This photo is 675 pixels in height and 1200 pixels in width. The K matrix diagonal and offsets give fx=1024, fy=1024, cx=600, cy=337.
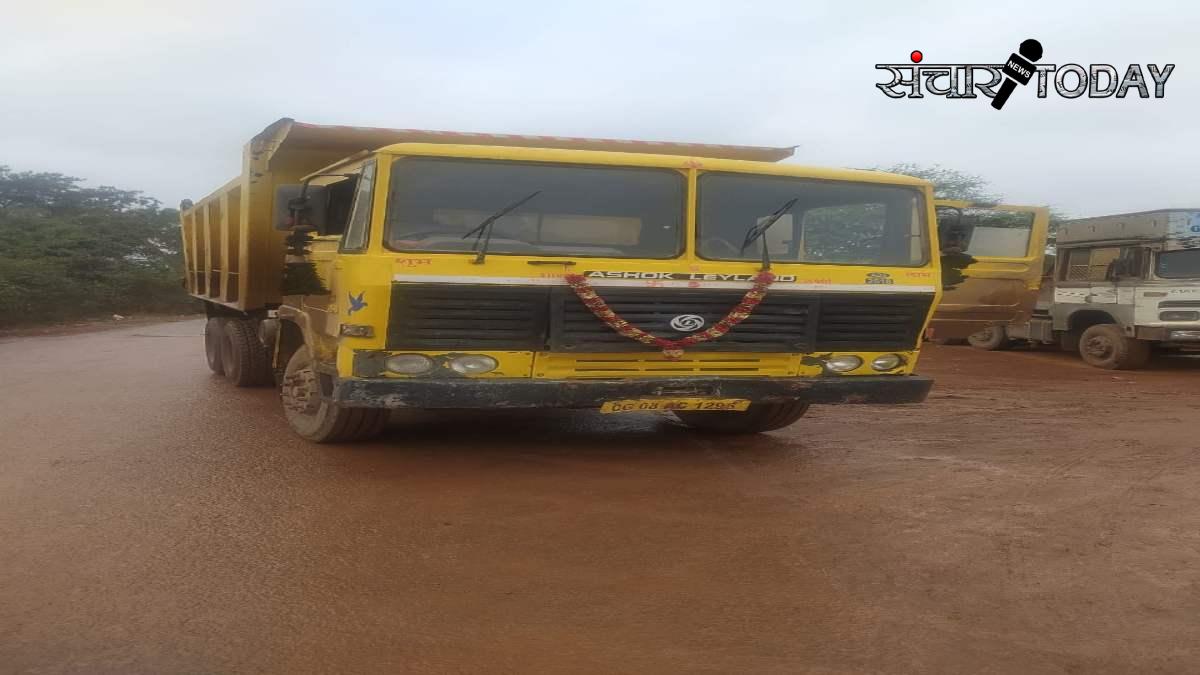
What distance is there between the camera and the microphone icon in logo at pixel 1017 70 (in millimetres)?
13500

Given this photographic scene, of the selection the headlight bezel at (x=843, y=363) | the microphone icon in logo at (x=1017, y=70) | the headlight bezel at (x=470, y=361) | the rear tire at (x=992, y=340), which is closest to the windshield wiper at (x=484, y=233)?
the headlight bezel at (x=470, y=361)

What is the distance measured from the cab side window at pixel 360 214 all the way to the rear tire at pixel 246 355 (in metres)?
4.43

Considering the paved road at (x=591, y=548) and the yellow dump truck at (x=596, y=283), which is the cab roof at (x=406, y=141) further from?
the paved road at (x=591, y=548)

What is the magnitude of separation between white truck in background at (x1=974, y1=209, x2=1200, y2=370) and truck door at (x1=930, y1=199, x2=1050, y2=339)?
112 cm

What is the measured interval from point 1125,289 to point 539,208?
1075 centimetres

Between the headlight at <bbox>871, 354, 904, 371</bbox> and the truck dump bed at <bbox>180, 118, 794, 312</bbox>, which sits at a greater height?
the truck dump bed at <bbox>180, 118, 794, 312</bbox>

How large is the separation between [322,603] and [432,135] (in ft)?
13.7

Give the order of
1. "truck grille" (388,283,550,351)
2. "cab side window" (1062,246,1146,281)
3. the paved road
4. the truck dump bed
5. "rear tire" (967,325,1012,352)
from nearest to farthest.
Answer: the paved road, "truck grille" (388,283,550,351), the truck dump bed, "cab side window" (1062,246,1146,281), "rear tire" (967,325,1012,352)

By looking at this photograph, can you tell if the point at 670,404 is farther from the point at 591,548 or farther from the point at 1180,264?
the point at 1180,264

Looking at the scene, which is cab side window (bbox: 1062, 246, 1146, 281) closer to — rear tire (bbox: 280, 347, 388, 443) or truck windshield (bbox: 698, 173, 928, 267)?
truck windshield (bbox: 698, 173, 928, 267)

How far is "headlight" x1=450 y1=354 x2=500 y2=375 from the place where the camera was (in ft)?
19.6

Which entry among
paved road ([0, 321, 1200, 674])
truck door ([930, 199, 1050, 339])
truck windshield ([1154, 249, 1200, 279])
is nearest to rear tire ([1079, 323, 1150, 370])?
truck windshield ([1154, 249, 1200, 279])

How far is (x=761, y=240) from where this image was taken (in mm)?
6320

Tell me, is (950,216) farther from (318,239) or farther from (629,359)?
(318,239)
